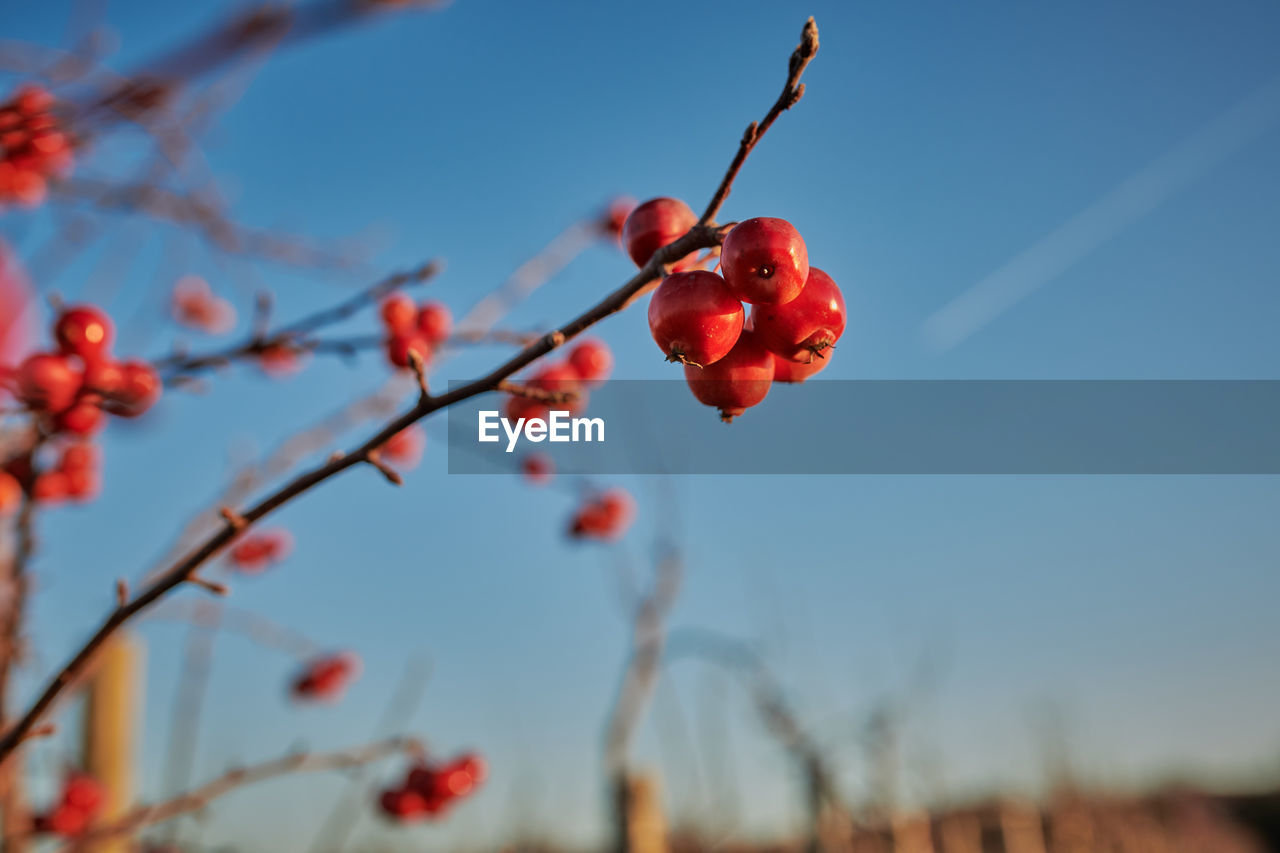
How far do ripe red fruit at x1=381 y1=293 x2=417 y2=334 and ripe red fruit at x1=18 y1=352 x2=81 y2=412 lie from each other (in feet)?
2.01

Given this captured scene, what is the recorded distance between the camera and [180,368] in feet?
5.52

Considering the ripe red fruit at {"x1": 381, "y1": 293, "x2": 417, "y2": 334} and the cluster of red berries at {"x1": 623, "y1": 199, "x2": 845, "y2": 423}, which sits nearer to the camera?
the cluster of red berries at {"x1": 623, "y1": 199, "x2": 845, "y2": 423}

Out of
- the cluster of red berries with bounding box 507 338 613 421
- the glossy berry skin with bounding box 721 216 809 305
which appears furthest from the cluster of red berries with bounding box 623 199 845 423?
the cluster of red berries with bounding box 507 338 613 421

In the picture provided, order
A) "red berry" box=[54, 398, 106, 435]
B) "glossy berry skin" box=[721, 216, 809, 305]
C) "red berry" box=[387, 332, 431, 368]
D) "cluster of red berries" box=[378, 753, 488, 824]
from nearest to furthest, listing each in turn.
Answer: "glossy berry skin" box=[721, 216, 809, 305]
"red berry" box=[54, 398, 106, 435]
"red berry" box=[387, 332, 431, 368]
"cluster of red berries" box=[378, 753, 488, 824]

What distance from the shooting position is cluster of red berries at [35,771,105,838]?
7.89ft

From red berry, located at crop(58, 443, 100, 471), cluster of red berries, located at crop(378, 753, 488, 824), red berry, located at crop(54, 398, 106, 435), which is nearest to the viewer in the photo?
red berry, located at crop(54, 398, 106, 435)

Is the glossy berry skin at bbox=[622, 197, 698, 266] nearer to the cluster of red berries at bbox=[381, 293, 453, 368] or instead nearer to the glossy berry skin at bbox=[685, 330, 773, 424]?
the glossy berry skin at bbox=[685, 330, 773, 424]

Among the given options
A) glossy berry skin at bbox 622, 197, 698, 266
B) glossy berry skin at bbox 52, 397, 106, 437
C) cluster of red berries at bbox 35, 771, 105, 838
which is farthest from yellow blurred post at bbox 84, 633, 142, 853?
glossy berry skin at bbox 622, 197, 698, 266

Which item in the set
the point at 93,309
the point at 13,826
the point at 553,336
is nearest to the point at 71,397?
the point at 93,309

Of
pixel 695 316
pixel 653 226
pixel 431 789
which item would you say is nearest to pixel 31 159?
pixel 653 226

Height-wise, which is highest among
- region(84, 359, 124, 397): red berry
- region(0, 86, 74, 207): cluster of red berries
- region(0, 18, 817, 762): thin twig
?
region(0, 86, 74, 207): cluster of red berries

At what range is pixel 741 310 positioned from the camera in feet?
3.02

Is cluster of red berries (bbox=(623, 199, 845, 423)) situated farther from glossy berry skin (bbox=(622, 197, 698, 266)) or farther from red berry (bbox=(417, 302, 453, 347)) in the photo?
red berry (bbox=(417, 302, 453, 347))

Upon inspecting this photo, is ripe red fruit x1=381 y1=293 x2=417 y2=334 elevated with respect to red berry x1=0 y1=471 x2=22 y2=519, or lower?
elevated
